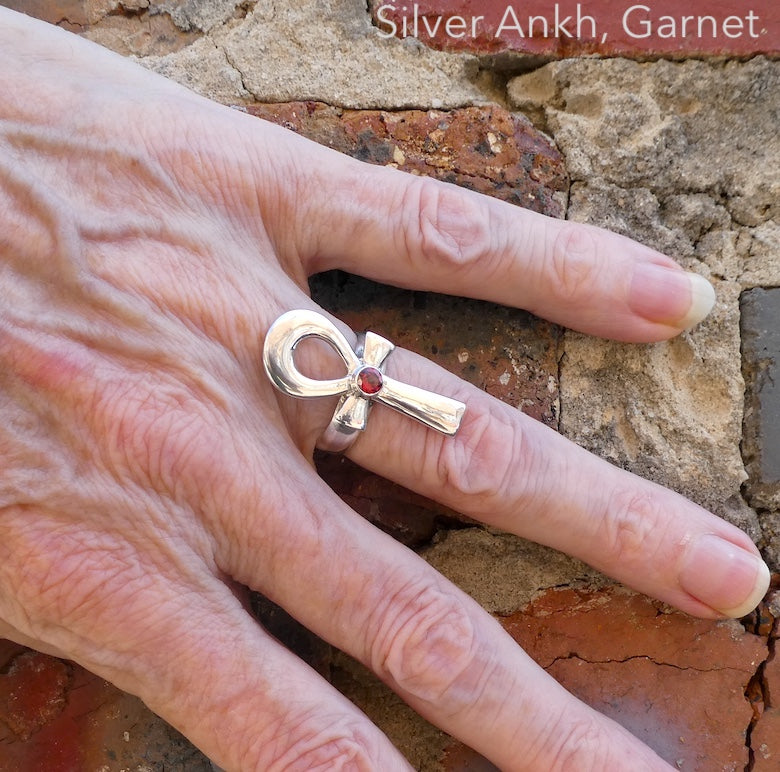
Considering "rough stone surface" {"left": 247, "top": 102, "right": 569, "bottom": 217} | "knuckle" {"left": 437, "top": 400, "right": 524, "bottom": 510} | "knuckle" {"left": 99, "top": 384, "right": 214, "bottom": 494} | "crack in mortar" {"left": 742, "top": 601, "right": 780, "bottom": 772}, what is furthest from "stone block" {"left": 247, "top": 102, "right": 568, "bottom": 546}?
"crack in mortar" {"left": 742, "top": 601, "right": 780, "bottom": 772}

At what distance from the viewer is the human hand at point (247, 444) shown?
0.89m

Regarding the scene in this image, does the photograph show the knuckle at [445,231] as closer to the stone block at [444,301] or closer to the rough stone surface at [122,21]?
the stone block at [444,301]

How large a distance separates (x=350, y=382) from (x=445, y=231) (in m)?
0.23

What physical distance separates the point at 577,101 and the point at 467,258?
324 mm

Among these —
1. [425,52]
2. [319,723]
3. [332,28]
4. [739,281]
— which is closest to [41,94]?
[332,28]

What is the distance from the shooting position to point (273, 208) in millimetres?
1007

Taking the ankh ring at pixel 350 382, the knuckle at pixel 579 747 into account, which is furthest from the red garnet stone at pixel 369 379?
the knuckle at pixel 579 747

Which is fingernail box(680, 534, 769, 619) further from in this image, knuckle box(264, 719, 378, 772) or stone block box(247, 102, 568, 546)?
knuckle box(264, 719, 378, 772)

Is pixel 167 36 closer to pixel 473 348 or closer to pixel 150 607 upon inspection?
pixel 473 348

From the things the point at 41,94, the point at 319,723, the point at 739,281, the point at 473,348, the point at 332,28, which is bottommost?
the point at 319,723

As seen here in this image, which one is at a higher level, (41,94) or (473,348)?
(41,94)

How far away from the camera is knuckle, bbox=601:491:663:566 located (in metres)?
1.00

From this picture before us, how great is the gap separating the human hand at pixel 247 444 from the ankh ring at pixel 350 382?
29mm

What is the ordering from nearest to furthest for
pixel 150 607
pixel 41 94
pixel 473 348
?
pixel 150 607 → pixel 41 94 → pixel 473 348
